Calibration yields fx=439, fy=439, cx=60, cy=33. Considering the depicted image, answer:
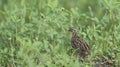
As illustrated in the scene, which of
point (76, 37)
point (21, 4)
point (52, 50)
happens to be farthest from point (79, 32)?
point (21, 4)

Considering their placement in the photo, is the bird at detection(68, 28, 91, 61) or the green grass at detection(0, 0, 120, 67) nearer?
the green grass at detection(0, 0, 120, 67)

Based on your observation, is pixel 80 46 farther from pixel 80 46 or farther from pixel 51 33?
pixel 51 33

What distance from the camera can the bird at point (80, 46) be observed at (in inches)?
173

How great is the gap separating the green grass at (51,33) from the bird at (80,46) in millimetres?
65

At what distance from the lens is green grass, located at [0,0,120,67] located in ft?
13.9

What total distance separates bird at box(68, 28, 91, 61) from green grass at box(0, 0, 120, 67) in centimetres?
6

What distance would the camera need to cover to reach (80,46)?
4465mm

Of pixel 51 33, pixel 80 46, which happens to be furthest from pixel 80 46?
pixel 51 33

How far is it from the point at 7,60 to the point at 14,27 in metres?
0.44

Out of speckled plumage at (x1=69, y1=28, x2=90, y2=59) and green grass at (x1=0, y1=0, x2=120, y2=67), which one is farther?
speckled plumage at (x1=69, y1=28, x2=90, y2=59)

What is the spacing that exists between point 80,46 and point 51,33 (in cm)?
36

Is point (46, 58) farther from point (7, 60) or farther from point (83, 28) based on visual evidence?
point (83, 28)

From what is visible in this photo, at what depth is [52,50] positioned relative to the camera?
4336 mm

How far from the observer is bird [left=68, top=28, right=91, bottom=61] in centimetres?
441
